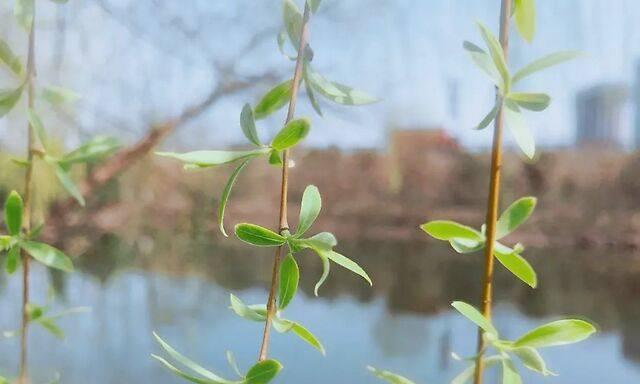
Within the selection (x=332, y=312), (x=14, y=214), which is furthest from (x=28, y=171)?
(x=332, y=312)

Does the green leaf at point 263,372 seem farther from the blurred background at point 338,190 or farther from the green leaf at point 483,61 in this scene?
the blurred background at point 338,190

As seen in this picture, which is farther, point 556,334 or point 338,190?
point 338,190

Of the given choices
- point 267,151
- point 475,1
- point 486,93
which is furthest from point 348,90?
point 475,1

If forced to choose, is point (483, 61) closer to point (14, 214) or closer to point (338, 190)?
point (14, 214)

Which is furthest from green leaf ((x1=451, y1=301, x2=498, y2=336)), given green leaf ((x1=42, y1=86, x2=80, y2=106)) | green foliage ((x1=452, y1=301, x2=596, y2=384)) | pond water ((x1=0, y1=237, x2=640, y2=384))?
pond water ((x1=0, y1=237, x2=640, y2=384))

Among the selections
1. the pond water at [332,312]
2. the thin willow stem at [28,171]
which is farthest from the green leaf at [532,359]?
the pond water at [332,312]

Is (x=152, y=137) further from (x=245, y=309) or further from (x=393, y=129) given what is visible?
(x=245, y=309)
